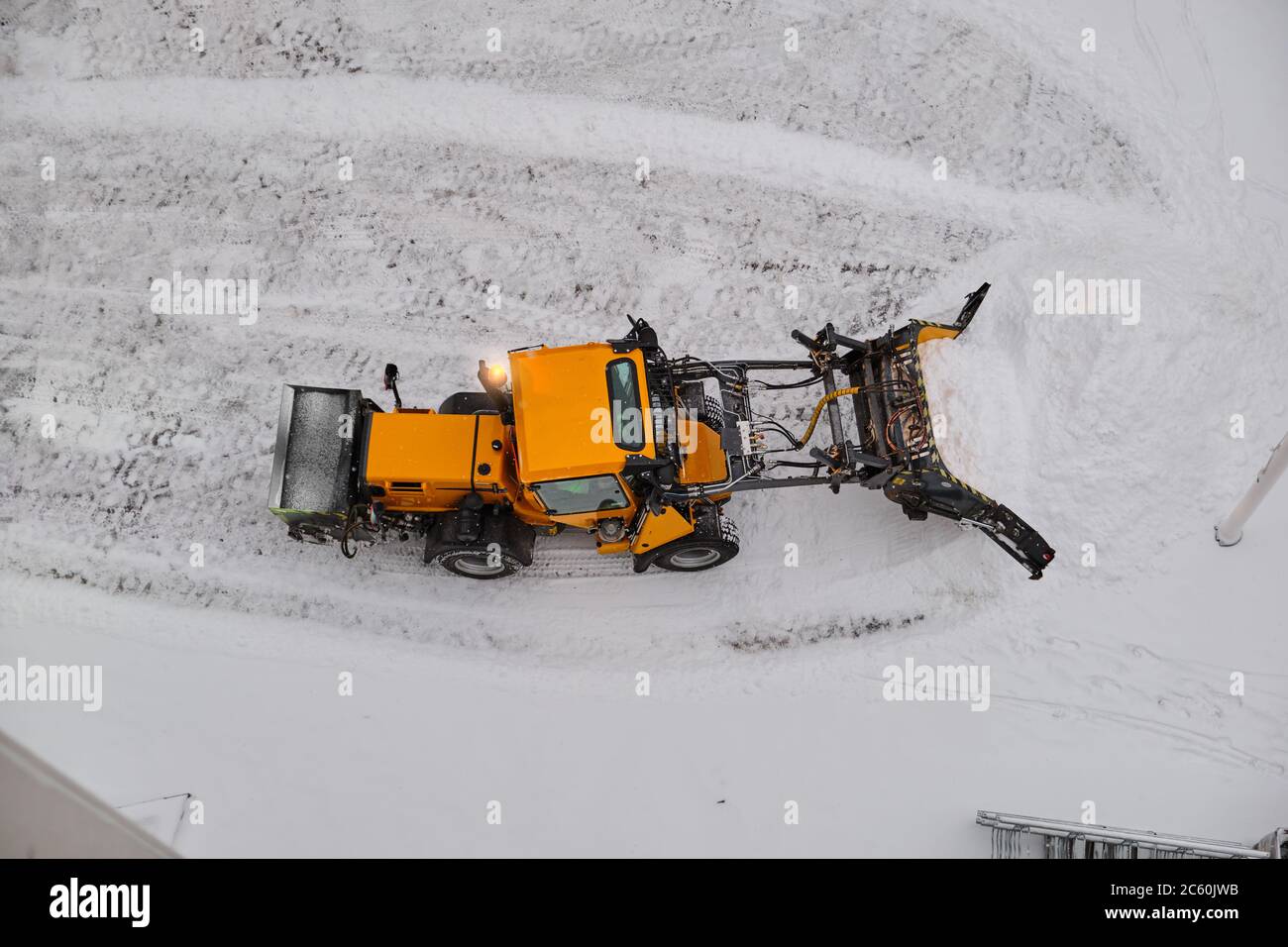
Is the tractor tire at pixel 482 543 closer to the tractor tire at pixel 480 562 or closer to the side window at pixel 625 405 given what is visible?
the tractor tire at pixel 480 562

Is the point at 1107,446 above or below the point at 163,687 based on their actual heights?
above

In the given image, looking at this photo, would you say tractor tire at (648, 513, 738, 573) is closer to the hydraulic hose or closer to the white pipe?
the hydraulic hose

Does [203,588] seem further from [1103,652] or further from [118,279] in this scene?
[1103,652]

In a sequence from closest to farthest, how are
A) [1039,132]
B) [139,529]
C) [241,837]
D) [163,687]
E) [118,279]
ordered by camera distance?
[241,837]
[163,687]
[139,529]
[118,279]
[1039,132]

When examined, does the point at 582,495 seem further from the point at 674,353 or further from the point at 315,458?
the point at 674,353

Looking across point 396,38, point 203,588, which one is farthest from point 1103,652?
point 396,38

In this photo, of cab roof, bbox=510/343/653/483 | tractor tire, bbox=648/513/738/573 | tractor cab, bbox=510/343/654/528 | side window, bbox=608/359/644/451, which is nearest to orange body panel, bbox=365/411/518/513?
tractor cab, bbox=510/343/654/528

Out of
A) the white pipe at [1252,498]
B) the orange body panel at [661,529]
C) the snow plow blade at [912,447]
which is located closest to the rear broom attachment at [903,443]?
the snow plow blade at [912,447]
